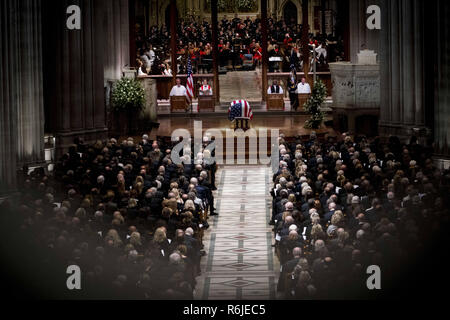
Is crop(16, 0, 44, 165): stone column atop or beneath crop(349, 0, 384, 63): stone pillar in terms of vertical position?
beneath

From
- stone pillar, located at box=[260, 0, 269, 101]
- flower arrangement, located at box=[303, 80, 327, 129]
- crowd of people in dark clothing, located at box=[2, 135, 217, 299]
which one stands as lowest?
crowd of people in dark clothing, located at box=[2, 135, 217, 299]

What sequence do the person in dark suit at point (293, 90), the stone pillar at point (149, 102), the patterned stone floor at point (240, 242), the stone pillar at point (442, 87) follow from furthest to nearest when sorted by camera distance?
1. the person in dark suit at point (293, 90)
2. the stone pillar at point (149, 102)
3. the stone pillar at point (442, 87)
4. the patterned stone floor at point (240, 242)

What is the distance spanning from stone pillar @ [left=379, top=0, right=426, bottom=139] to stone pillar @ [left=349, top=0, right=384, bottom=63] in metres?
9.04

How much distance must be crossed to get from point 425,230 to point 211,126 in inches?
847

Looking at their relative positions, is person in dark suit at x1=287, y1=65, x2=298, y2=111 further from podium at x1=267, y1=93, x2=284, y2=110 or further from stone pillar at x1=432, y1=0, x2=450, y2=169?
stone pillar at x1=432, y1=0, x2=450, y2=169

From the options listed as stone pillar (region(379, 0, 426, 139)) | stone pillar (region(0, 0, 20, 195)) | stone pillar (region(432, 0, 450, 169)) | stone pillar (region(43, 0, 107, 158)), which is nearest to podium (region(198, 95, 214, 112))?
stone pillar (region(43, 0, 107, 158))

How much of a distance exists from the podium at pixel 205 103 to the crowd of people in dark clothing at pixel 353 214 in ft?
46.6

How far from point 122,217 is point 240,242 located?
188 inches

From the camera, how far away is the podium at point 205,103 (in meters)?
46.6

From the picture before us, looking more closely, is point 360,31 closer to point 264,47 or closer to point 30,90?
point 264,47

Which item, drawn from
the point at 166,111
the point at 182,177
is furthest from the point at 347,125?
the point at 182,177

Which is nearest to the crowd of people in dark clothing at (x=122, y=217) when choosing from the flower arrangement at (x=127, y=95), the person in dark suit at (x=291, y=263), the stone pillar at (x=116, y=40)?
the person in dark suit at (x=291, y=263)

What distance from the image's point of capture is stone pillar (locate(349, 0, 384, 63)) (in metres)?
46.8

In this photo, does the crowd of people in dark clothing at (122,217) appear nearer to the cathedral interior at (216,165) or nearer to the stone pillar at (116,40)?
the cathedral interior at (216,165)
